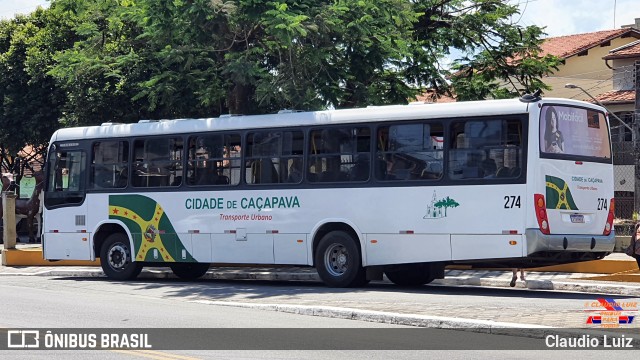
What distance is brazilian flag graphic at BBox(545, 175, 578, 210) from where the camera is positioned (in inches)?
693

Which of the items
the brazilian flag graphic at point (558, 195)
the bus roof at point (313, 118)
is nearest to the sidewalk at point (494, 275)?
the brazilian flag graphic at point (558, 195)

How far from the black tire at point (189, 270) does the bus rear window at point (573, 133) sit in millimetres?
8936

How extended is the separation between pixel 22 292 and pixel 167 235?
12.4ft

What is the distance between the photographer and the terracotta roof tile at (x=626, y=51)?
2195 inches

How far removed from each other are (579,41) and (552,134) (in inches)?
1885

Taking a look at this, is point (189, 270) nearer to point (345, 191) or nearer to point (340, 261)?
point (340, 261)

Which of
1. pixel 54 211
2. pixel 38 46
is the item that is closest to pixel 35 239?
pixel 38 46

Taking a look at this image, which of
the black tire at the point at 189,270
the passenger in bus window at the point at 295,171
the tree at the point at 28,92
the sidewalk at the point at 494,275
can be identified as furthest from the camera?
the tree at the point at 28,92

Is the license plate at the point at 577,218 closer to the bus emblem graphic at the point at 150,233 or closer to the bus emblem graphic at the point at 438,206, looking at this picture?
the bus emblem graphic at the point at 438,206

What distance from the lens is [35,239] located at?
132 feet

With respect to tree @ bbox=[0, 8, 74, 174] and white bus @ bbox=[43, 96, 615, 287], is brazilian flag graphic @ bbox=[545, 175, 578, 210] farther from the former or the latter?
tree @ bbox=[0, 8, 74, 174]

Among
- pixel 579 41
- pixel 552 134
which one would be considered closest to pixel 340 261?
pixel 552 134

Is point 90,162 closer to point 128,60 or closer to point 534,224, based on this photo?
point 128,60

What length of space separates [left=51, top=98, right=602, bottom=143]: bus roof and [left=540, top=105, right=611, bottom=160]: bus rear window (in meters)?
0.20
